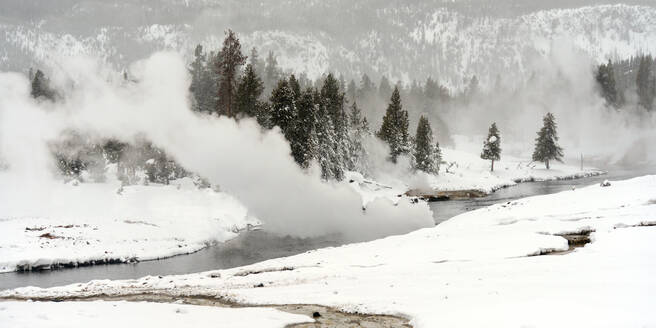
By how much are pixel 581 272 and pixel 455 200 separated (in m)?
54.0

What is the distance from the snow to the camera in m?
31.3

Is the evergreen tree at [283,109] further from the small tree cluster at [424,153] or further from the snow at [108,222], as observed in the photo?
the small tree cluster at [424,153]

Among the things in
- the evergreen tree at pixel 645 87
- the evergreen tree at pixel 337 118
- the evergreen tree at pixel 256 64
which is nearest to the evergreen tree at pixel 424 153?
the evergreen tree at pixel 337 118

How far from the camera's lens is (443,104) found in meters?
181

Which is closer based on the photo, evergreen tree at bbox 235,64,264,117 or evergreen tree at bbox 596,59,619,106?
evergreen tree at bbox 235,64,264,117

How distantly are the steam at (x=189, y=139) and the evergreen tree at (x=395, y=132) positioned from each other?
4148cm

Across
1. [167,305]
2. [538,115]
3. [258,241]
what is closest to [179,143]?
[258,241]

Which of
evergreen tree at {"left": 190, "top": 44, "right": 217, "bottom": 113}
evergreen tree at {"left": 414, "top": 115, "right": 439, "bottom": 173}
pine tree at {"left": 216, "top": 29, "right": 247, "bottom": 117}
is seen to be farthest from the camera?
evergreen tree at {"left": 414, "top": 115, "right": 439, "bottom": 173}

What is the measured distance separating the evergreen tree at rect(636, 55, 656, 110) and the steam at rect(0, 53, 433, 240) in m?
152

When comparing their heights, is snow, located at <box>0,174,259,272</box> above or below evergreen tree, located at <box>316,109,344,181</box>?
below

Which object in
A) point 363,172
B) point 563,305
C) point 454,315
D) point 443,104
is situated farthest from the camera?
point 443,104

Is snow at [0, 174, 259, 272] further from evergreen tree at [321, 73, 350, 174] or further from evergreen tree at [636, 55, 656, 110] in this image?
evergreen tree at [636, 55, 656, 110]

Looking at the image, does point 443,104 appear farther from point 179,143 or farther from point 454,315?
point 454,315

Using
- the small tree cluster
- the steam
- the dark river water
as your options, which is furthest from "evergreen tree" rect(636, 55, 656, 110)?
the dark river water
